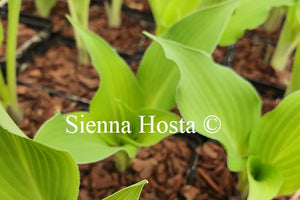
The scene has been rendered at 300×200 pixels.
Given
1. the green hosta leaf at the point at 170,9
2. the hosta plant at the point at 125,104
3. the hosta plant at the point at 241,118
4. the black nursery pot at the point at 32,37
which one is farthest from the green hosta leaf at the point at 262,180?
the black nursery pot at the point at 32,37

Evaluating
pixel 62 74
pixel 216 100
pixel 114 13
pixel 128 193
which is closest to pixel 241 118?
pixel 216 100

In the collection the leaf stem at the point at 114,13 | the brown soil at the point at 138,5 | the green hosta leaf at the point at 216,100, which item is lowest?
the green hosta leaf at the point at 216,100

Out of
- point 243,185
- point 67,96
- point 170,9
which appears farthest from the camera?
point 67,96

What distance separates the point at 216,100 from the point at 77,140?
0.24 metres

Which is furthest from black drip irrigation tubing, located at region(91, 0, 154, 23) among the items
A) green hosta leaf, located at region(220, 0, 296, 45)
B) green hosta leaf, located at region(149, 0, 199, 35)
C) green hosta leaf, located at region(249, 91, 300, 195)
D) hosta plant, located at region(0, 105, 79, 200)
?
hosta plant, located at region(0, 105, 79, 200)

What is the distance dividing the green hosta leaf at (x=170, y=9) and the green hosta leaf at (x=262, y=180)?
0.38 m

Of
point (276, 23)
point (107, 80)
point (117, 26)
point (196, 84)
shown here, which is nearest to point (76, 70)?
point (117, 26)

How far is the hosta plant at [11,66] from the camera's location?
24.0 inches

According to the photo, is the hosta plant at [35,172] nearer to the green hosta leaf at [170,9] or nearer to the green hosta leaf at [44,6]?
the green hosta leaf at [170,9]

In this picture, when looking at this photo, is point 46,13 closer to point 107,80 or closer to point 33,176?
point 107,80

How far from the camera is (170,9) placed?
76 centimetres

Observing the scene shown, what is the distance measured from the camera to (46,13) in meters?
1.12

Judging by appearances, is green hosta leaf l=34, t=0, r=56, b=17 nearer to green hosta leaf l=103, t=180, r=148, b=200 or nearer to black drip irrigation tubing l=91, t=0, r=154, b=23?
black drip irrigation tubing l=91, t=0, r=154, b=23

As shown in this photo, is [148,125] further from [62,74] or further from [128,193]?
[62,74]
